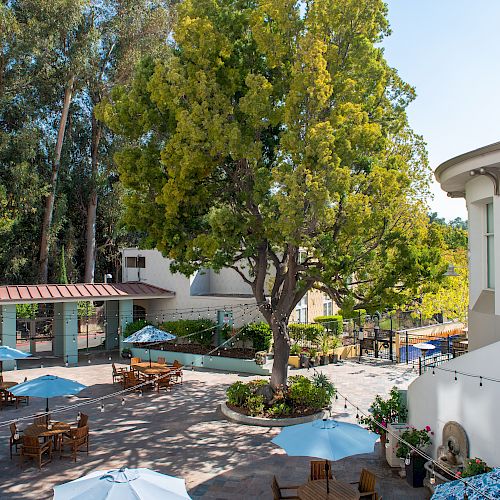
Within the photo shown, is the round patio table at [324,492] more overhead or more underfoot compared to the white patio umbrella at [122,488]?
more underfoot

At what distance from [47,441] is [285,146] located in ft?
31.6

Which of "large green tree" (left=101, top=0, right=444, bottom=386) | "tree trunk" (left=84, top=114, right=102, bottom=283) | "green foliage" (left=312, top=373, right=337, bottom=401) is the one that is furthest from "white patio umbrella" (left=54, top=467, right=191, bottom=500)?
"tree trunk" (left=84, top=114, right=102, bottom=283)

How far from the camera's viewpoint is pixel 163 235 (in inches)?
624

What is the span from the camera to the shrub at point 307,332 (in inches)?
1002

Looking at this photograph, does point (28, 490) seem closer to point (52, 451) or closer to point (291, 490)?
point (52, 451)

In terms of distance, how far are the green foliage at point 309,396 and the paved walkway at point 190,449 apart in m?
0.64

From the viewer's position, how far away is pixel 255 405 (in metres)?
16.2

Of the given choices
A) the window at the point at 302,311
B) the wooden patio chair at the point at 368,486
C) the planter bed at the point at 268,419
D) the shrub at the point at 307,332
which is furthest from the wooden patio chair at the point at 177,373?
the wooden patio chair at the point at 368,486

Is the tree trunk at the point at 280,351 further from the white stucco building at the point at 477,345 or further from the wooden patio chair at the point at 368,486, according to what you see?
the wooden patio chair at the point at 368,486

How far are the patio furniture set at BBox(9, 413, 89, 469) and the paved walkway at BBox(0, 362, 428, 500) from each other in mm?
256

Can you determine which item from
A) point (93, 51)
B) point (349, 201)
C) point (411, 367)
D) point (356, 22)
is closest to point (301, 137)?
point (349, 201)

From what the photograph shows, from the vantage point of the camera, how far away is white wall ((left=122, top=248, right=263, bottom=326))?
2708 centimetres

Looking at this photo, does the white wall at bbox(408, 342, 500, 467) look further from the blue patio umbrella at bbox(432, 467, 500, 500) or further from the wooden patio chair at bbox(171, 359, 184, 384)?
the wooden patio chair at bbox(171, 359, 184, 384)

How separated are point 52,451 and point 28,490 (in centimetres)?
228
